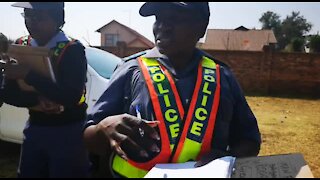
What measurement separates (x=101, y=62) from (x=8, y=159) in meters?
1.51

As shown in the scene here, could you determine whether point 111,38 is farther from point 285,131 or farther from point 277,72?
point 285,131

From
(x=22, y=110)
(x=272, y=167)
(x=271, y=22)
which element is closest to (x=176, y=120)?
(x=272, y=167)

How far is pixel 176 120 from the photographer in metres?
1.07

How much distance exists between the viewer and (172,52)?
1145 millimetres

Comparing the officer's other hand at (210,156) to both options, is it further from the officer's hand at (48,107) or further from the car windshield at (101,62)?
the car windshield at (101,62)

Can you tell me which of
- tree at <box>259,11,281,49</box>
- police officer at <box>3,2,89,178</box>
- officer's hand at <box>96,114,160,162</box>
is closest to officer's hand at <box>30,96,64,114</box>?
police officer at <box>3,2,89,178</box>

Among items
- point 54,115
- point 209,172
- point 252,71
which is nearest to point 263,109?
point 252,71

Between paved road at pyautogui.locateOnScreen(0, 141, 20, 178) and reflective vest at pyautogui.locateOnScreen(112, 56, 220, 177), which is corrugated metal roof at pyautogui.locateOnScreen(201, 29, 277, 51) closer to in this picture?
paved road at pyautogui.locateOnScreen(0, 141, 20, 178)

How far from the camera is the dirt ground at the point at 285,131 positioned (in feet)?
13.3

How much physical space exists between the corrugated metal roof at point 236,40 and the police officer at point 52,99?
85.7 ft

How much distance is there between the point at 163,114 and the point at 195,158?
0.17 m

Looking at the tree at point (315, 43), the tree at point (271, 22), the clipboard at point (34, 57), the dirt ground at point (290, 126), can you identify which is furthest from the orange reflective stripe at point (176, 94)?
the tree at point (271, 22)

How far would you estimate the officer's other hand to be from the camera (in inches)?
39.4

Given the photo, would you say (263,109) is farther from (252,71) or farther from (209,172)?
(209,172)
